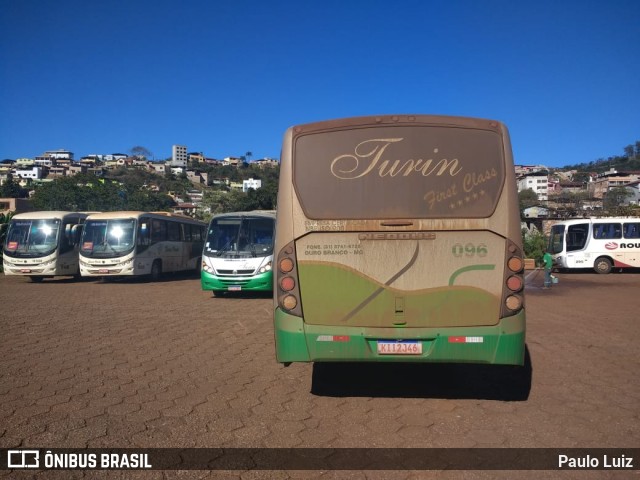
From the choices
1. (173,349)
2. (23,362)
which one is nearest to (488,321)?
(173,349)

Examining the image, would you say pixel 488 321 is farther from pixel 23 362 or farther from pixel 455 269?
pixel 23 362

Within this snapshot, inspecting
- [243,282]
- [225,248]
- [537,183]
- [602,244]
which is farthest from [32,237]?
[537,183]

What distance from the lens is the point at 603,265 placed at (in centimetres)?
2469

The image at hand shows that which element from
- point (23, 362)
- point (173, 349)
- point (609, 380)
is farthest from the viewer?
point (173, 349)

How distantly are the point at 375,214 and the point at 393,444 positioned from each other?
2163 millimetres

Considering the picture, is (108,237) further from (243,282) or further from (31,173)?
(31,173)

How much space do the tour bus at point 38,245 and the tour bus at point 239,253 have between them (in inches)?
359

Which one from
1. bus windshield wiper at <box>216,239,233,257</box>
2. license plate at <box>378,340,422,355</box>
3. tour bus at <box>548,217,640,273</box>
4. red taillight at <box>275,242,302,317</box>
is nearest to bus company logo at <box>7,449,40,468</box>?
red taillight at <box>275,242,302,317</box>

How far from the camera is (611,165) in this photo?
16338 cm

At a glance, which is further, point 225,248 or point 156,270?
point 156,270

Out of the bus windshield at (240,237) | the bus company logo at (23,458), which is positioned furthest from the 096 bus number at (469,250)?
the bus windshield at (240,237)

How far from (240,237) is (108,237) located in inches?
303

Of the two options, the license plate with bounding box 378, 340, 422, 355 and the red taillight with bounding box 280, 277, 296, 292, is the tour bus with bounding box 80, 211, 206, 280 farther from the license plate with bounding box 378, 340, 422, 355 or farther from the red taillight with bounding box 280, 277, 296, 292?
the license plate with bounding box 378, 340, 422, 355

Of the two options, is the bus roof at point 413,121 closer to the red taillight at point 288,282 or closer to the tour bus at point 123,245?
the red taillight at point 288,282
